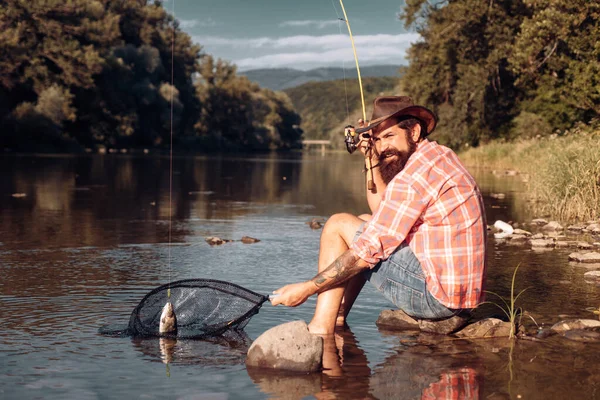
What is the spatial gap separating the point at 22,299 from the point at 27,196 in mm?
12180

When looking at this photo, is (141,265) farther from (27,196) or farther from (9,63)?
(9,63)

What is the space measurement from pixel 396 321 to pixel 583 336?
4.40ft

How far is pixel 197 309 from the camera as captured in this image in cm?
621

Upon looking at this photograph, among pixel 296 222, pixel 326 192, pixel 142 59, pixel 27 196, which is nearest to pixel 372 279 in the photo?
pixel 296 222

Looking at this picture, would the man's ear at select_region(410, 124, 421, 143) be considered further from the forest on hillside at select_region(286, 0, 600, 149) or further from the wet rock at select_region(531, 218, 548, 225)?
the forest on hillside at select_region(286, 0, 600, 149)

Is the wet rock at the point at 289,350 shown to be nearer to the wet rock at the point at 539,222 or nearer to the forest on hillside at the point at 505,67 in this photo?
the wet rock at the point at 539,222

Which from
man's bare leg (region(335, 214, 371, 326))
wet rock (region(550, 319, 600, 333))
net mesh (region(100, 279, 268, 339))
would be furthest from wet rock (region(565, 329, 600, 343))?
net mesh (region(100, 279, 268, 339))

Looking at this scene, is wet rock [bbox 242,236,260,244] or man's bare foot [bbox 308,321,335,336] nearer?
man's bare foot [bbox 308,321,335,336]

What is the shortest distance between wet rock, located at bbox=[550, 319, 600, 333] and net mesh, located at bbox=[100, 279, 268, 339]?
2.16 m

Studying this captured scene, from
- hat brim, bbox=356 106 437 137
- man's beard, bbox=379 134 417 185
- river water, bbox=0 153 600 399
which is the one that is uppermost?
hat brim, bbox=356 106 437 137

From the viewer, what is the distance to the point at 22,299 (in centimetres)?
697

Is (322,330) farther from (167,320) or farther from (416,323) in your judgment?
(167,320)

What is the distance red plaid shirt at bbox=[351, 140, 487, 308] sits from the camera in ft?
16.7

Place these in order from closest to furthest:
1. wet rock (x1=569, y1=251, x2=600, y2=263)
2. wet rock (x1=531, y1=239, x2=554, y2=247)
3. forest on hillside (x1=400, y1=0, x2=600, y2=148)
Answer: wet rock (x1=569, y1=251, x2=600, y2=263)
wet rock (x1=531, y1=239, x2=554, y2=247)
forest on hillside (x1=400, y1=0, x2=600, y2=148)
